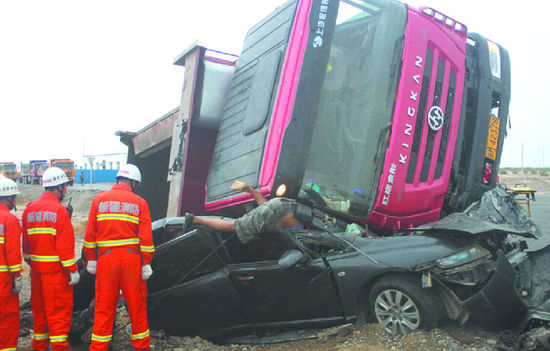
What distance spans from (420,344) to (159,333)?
2.18m

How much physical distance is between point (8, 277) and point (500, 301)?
140 inches

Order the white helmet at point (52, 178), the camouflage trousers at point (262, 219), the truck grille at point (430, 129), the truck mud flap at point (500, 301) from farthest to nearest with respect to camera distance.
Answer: the truck grille at point (430, 129), the white helmet at point (52, 178), the camouflage trousers at point (262, 219), the truck mud flap at point (500, 301)

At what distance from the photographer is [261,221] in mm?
3588

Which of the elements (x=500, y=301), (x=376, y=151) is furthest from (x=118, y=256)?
(x=500, y=301)

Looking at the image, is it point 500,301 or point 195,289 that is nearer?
point 500,301

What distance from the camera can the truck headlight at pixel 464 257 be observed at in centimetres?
328

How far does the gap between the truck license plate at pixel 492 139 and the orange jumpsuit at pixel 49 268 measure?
4149mm

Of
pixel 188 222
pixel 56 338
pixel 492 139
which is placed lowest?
pixel 56 338

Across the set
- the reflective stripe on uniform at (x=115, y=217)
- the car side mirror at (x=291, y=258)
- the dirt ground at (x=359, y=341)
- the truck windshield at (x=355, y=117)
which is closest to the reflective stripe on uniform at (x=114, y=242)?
the reflective stripe on uniform at (x=115, y=217)

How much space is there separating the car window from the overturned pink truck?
104 millimetres

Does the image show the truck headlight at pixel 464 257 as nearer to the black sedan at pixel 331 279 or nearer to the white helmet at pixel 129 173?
the black sedan at pixel 331 279

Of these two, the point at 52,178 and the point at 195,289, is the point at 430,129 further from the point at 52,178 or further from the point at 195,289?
the point at 52,178

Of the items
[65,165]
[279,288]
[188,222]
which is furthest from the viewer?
[65,165]

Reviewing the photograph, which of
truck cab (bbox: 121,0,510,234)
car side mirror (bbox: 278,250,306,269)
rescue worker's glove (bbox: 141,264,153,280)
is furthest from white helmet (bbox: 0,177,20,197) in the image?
car side mirror (bbox: 278,250,306,269)
